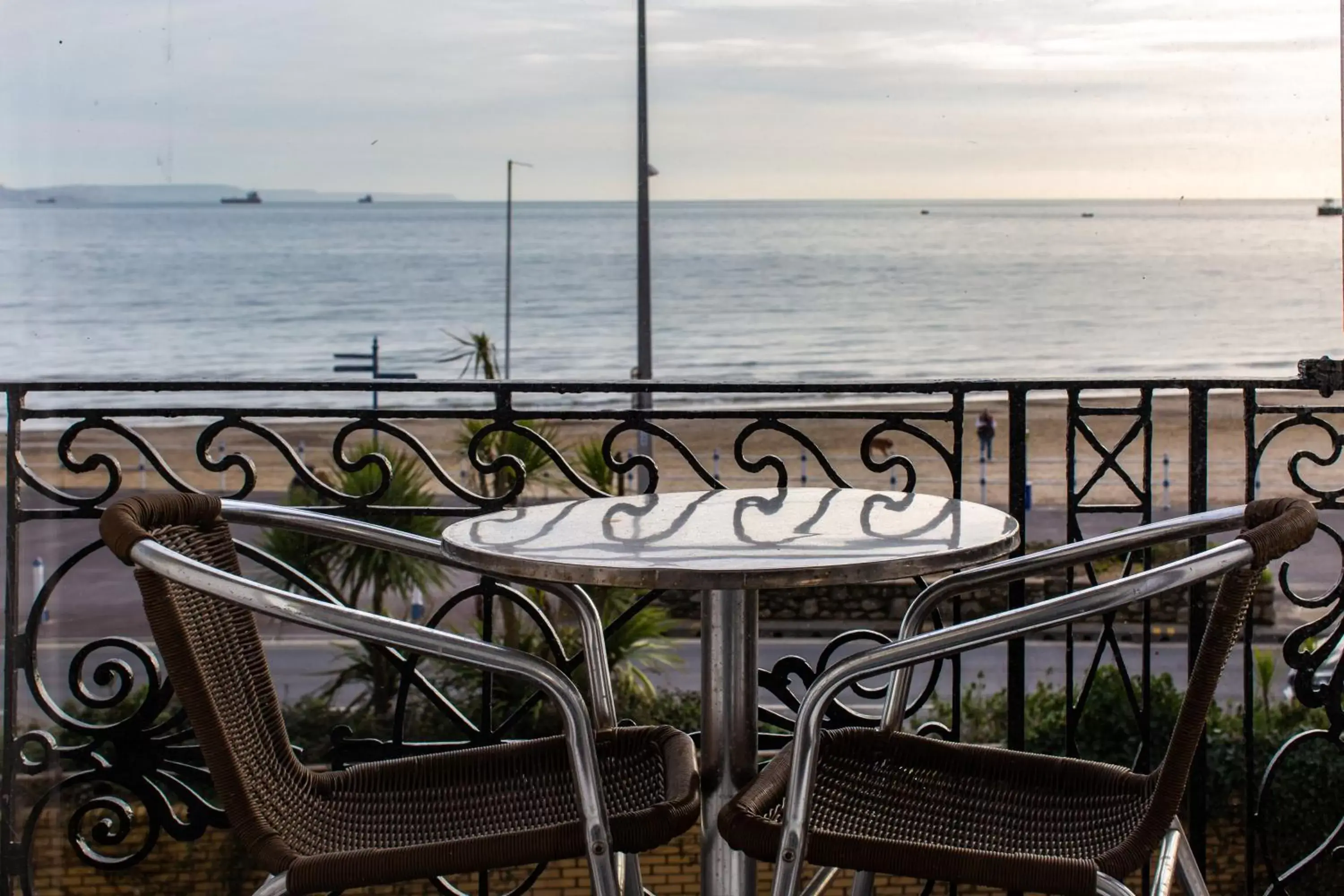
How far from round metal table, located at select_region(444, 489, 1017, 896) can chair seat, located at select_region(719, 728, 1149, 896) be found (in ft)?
0.36

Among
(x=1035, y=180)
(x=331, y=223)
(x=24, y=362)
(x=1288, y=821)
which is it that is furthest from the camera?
(x=331, y=223)

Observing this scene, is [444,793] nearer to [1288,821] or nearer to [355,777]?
[355,777]

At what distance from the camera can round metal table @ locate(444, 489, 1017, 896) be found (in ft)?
4.71

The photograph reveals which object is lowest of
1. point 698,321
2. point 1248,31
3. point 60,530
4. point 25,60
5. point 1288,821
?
point 1288,821

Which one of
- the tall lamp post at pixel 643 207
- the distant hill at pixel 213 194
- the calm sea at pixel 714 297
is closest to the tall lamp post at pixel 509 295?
the calm sea at pixel 714 297

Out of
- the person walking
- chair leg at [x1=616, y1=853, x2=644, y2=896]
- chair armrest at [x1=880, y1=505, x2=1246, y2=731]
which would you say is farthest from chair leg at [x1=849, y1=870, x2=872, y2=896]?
the person walking

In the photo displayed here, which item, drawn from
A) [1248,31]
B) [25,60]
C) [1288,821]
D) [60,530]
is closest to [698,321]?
[1248,31]

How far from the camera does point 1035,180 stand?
184ft

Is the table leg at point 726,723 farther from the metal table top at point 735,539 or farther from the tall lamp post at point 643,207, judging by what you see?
the tall lamp post at point 643,207

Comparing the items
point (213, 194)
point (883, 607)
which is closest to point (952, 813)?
point (883, 607)

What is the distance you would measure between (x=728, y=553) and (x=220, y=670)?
1.94 feet

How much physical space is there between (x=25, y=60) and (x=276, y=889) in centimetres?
214

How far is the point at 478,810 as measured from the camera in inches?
64.9

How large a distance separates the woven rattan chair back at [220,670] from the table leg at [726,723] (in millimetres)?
497
